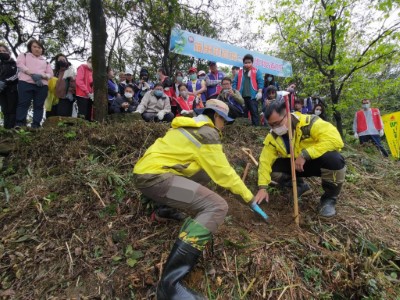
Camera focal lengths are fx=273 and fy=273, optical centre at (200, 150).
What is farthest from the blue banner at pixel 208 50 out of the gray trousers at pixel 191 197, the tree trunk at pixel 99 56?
the gray trousers at pixel 191 197

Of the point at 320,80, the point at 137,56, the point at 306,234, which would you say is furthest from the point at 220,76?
the point at 137,56

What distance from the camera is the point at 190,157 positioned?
8.54 ft

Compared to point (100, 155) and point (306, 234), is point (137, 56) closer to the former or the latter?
point (100, 155)

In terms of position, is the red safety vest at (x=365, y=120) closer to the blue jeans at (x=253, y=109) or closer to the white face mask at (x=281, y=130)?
the blue jeans at (x=253, y=109)

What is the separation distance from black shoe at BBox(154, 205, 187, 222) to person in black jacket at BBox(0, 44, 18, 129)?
4.23 m

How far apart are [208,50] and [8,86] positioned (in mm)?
5832

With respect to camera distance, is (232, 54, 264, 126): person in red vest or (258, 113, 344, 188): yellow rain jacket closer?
(258, 113, 344, 188): yellow rain jacket

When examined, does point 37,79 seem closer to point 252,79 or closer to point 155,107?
point 155,107

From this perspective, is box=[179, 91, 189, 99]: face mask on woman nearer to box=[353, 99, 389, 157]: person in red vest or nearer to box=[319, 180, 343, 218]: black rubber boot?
box=[319, 180, 343, 218]: black rubber boot

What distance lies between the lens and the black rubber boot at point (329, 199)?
3.27m

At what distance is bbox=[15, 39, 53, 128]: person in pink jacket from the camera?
198 inches

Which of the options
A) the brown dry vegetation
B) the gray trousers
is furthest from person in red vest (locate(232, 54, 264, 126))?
the gray trousers

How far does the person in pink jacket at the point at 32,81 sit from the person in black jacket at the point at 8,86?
41 cm

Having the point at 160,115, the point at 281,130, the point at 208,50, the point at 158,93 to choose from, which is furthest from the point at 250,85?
the point at 281,130
